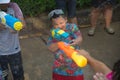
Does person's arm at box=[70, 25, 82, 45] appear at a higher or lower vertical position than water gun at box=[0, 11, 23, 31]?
lower

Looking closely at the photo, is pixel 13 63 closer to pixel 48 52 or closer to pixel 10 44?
pixel 10 44

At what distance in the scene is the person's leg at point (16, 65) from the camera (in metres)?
3.60

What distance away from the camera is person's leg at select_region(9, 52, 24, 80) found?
3.60m

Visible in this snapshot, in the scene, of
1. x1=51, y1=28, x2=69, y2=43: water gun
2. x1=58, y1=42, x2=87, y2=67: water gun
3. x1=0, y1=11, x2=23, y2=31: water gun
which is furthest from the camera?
x1=51, y1=28, x2=69, y2=43: water gun

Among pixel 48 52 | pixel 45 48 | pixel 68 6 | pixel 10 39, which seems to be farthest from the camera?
pixel 68 6

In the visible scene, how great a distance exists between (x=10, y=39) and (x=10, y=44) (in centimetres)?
6

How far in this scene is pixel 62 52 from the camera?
3.29 m

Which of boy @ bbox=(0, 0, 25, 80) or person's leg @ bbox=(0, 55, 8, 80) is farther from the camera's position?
person's leg @ bbox=(0, 55, 8, 80)

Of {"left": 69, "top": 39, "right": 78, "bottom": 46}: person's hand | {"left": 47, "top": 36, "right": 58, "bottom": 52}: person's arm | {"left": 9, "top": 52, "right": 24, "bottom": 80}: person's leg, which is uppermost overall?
{"left": 69, "top": 39, "right": 78, "bottom": 46}: person's hand

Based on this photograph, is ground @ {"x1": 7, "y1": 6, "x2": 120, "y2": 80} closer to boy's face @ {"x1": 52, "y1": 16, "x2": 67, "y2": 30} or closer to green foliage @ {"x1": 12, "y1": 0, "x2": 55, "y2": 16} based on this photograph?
green foliage @ {"x1": 12, "y1": 0, "x2": 55, "y2": 16}

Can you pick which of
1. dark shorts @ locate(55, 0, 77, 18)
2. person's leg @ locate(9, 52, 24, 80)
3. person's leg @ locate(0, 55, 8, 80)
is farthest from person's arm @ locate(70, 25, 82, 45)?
dark shorts @ locate(55, 0, 77, 18)

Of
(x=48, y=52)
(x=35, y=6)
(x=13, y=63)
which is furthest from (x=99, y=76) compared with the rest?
(x=35, y=6)

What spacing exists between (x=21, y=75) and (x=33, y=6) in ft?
6.99

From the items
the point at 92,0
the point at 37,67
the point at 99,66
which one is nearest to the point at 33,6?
the point at 92,0
